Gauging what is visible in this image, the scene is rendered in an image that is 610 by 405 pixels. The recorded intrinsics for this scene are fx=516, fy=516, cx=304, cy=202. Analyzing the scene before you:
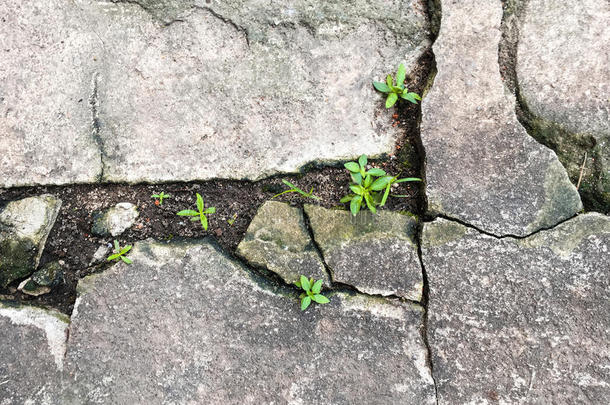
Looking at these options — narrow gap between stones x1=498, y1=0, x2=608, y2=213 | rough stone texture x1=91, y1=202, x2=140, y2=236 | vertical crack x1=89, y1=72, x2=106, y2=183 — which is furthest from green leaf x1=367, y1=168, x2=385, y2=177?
vertical crack x1=89, y1=72, x2=106, y2=183

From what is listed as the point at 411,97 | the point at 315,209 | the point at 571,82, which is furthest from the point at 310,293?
the point at 571,82

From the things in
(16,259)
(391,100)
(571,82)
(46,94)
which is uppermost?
(571,82)

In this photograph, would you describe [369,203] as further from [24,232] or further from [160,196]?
[24,232]

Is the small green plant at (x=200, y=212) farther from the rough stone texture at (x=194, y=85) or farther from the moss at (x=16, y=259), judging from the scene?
the moss at (x=16, y=259)

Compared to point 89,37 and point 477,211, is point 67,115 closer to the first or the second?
point 89,37

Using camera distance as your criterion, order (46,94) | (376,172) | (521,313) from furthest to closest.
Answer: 1. (46,94)
2. (376,172)
3. (521,313)

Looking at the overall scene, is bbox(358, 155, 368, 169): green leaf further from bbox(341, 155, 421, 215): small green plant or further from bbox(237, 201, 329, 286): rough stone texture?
bbox(237, 201, 329, 286): rough stone texture

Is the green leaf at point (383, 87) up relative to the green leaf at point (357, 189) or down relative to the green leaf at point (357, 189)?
up

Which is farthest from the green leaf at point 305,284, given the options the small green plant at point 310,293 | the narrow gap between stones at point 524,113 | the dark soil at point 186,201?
the narrow gap between stones at point 524,113
